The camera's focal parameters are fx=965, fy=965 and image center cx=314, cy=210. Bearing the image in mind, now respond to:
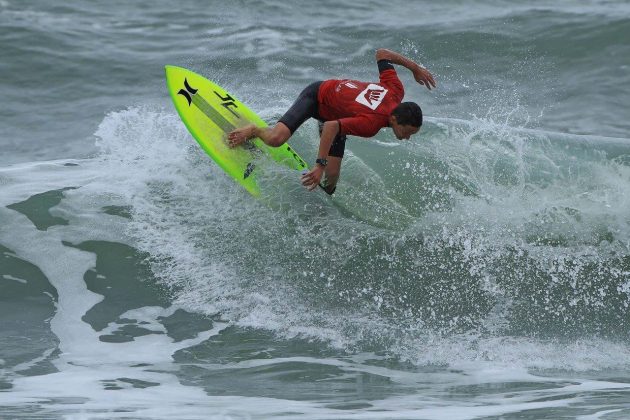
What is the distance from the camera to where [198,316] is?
737 centimetres

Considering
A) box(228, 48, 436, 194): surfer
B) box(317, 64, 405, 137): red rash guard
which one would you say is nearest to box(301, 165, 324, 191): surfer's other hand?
box(228, 48, 436, 194): surfer

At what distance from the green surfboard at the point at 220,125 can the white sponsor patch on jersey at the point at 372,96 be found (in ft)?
4.06

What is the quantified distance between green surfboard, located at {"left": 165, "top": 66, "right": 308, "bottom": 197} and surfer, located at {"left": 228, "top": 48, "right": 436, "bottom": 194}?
0.57ft

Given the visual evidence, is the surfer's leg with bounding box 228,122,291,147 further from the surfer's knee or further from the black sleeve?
the black sleeve

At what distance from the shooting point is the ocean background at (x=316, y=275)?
5957 mm

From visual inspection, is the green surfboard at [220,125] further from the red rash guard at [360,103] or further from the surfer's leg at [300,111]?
the red rash guard at [360,103]

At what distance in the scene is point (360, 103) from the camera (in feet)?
23.9

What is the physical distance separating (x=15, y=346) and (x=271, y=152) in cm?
273

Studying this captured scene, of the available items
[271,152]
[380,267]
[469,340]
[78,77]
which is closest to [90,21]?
[78,77]

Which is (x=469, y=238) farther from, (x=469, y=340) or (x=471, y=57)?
(x=471, y=57)

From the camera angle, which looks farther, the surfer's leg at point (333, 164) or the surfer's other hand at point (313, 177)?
the surfer's leg at point (333, 164)

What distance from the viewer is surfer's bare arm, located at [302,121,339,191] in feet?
23.3

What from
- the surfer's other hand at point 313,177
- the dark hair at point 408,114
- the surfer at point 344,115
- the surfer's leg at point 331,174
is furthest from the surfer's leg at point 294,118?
the dark hair at point 408,114

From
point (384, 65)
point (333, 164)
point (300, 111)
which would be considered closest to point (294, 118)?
point (300, 111)
